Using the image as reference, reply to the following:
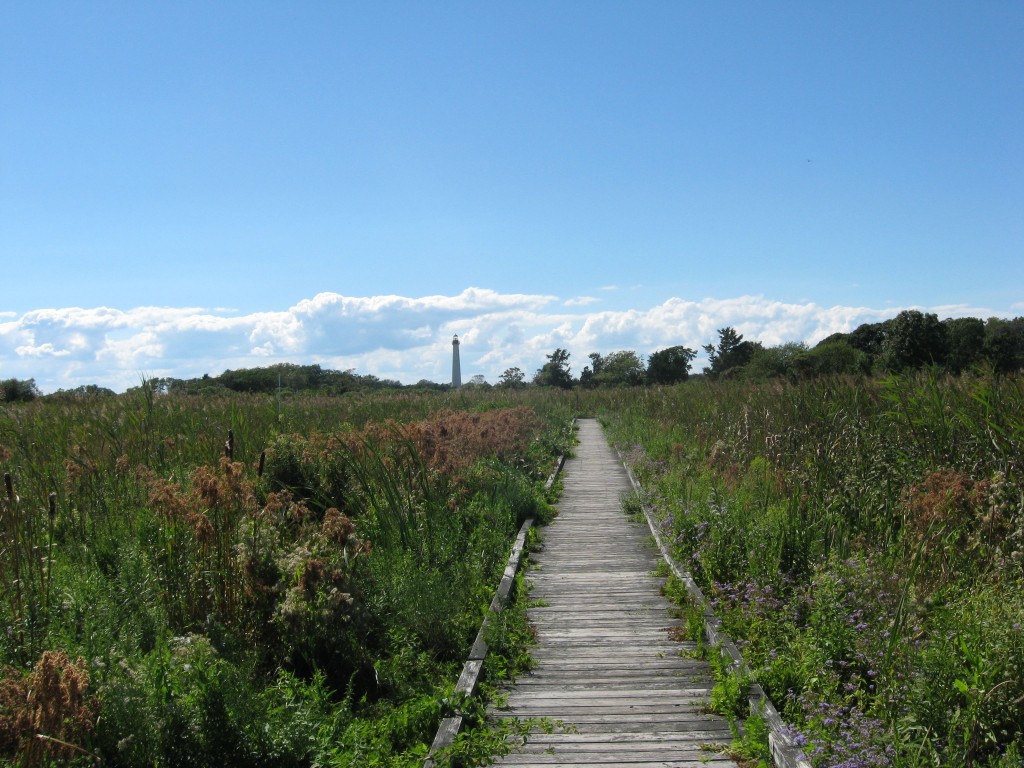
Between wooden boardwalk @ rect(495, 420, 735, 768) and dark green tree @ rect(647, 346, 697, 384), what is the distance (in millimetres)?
65095

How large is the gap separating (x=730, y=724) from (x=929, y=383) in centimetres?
542

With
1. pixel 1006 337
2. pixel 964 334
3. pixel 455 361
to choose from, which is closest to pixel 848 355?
pixel 1006 337

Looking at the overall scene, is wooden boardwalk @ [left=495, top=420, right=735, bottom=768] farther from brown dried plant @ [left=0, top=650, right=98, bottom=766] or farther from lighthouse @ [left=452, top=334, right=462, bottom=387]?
lighthouse @ [left=452, top=334, right=462, bottom=387]

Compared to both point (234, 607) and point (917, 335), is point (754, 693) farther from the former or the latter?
point (917, 335)

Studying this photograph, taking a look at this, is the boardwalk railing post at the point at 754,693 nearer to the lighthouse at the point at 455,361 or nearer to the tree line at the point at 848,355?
the tree line at the point at 848,355

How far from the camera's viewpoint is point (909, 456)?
9.03 meters

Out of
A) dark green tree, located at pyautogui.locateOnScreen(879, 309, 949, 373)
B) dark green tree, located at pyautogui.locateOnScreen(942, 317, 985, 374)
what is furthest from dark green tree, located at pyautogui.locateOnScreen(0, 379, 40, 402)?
dark green tree, located at pyautogui.locateOnScreen(942, 317, 985, 374)

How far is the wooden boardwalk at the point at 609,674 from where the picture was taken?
16.7 ft

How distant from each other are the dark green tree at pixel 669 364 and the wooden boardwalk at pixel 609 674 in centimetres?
6510

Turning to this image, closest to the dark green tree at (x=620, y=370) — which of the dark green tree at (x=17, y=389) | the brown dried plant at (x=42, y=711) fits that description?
the dark green tree at (x=17, y=389)

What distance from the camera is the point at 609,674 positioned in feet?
21.0

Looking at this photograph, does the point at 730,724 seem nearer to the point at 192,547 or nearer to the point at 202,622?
the point at 202,622

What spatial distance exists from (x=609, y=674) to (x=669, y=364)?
232 ft

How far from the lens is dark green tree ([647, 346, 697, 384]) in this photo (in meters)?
74.9
